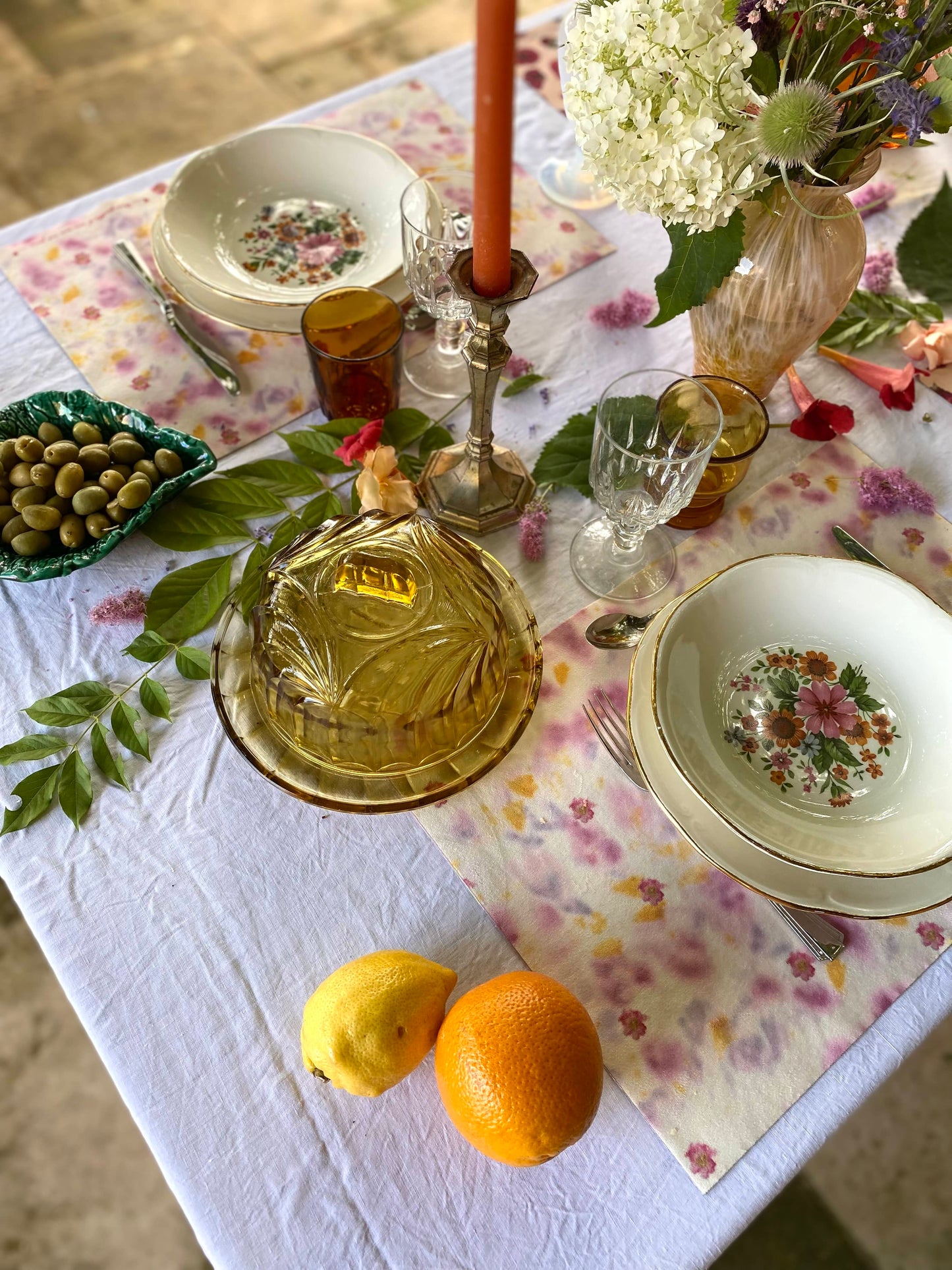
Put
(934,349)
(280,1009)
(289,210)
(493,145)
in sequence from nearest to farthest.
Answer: (493,145), (280,1009), (934,349), (289,210)

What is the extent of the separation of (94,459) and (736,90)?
0.50 metres

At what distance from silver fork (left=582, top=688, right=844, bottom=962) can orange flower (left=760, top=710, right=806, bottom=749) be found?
0.09 m

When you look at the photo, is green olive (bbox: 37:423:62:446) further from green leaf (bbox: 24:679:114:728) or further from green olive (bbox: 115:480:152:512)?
green leaf (bbox: 24:679:114:728)

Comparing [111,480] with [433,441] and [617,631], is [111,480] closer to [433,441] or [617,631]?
[433,441]

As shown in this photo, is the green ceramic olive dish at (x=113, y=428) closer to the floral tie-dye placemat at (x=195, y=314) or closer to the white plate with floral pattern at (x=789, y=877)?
the floral tie-dye placemat at (x=195, y=314)

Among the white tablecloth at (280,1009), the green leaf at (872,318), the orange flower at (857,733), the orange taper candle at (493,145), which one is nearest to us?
the orange taper candle at (493,145)

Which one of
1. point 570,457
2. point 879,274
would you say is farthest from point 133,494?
point 879,274

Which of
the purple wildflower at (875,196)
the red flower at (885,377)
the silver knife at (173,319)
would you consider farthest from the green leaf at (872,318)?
the silver knife at (173,319)

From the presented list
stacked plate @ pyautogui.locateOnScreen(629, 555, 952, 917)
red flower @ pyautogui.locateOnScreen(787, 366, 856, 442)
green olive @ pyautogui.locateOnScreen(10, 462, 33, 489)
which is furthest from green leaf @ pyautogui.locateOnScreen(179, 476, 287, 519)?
red flower @ pyautogui.locateOnScreen(787, 366, 856, 442)

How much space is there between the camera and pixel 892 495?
753 millimetres

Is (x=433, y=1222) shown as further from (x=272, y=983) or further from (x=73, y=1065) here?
(x=73, y=1065)

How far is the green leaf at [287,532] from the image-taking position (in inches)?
27.6

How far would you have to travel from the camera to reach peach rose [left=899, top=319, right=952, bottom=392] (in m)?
0.80

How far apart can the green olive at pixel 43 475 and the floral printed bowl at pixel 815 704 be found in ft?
1.49
